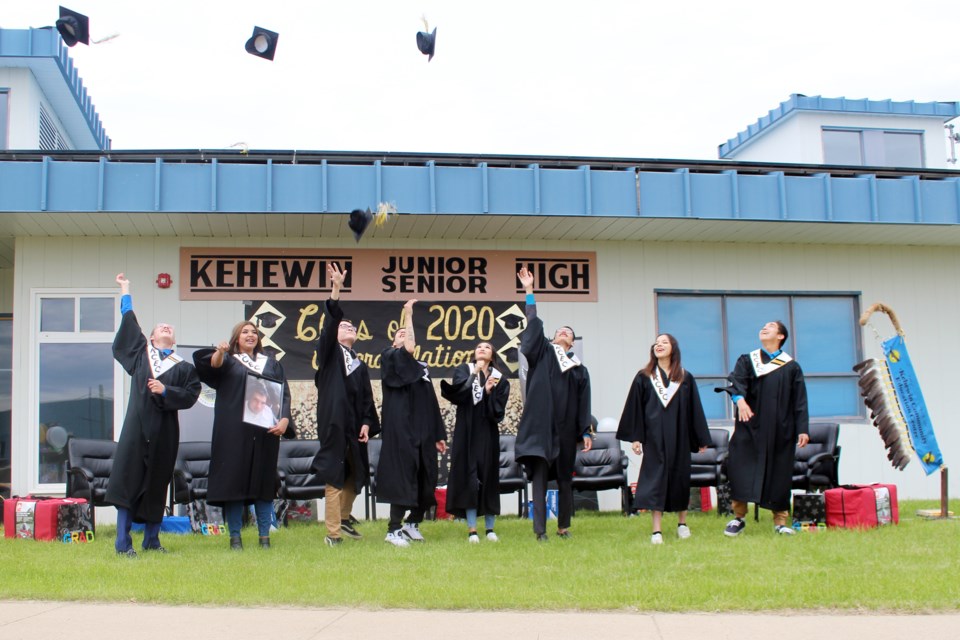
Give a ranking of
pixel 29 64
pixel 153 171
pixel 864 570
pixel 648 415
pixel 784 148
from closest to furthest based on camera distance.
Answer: pixel 864 570 → pixel 648 415 → pixel 153 171 → pixel 29 64 → pixel 784 148

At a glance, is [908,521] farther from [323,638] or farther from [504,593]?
[323,638]

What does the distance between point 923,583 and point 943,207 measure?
8.02 m

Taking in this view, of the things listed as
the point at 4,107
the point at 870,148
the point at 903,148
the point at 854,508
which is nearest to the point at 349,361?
the point at 854,508

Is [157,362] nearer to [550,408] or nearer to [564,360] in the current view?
[550,408]

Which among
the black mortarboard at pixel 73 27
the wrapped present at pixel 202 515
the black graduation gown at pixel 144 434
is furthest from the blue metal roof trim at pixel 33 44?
the black graduation gown at pixel 144 434

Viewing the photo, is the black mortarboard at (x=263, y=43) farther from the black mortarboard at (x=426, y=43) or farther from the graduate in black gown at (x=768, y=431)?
the graduate in black gown at (x=768, y=431)

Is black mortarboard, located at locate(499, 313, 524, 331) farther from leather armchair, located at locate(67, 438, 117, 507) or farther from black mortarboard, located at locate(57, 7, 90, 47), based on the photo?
black mortarboard, located at locate(57, 7, 90, 47)

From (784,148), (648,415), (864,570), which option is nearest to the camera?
(864,570)

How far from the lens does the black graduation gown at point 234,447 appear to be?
8.23 metres

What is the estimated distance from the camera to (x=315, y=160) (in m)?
12.2

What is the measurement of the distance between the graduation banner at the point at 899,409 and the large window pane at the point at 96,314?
8.54 m

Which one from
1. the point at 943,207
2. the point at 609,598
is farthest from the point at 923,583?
the point at 943,207

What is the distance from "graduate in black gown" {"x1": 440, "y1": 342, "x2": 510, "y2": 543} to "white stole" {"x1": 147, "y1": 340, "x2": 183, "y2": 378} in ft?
7.38

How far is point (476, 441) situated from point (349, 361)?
133 centimetres
